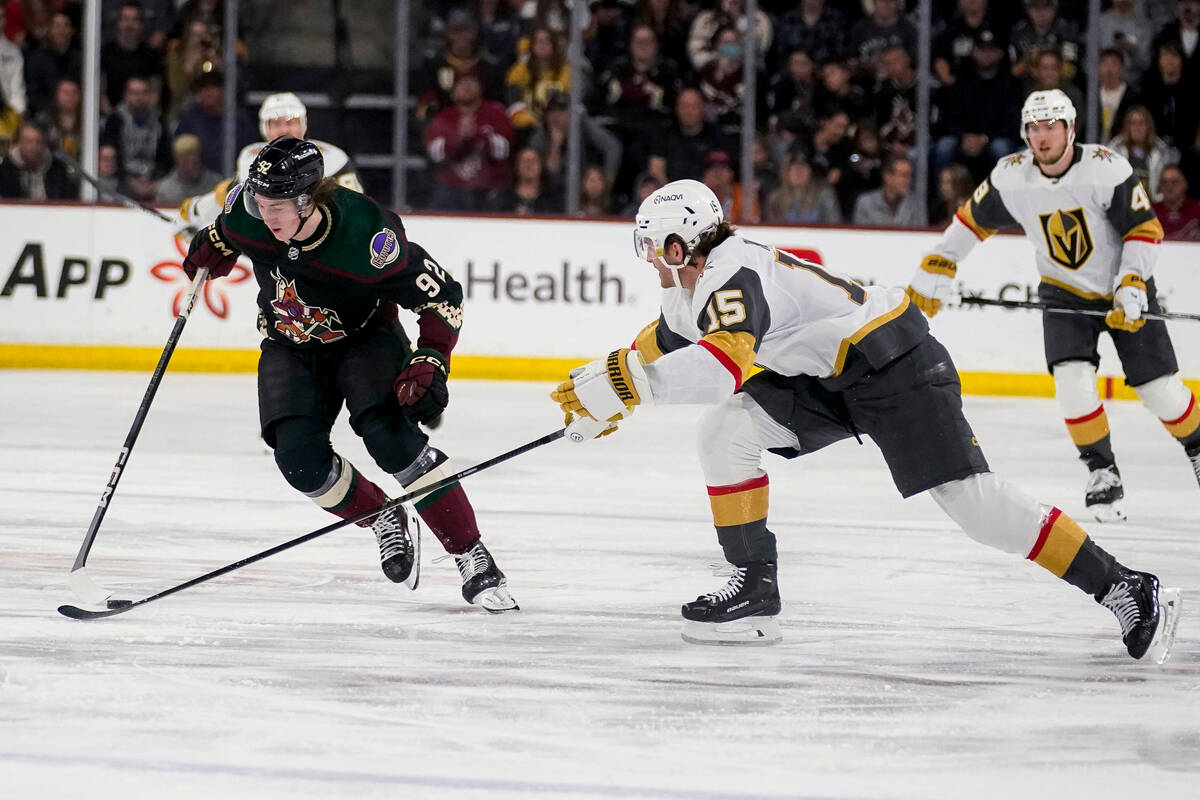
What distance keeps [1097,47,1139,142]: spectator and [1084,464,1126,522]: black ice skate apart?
3.74m

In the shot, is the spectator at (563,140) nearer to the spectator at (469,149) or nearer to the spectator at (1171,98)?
the spectator at (469,149)

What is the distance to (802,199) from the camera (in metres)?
8.66

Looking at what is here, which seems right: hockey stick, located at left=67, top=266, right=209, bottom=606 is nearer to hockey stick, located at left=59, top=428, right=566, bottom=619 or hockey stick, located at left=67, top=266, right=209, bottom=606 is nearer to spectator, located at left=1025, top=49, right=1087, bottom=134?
hockey stick, located at left=59, top=428, right=566, bottom=619

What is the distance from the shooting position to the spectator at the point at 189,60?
29.2 feet

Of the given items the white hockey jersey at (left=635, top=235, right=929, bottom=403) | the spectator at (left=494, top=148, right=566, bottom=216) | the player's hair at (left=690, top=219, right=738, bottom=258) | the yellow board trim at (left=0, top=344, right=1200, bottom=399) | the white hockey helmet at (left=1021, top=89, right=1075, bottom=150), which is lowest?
the yellow board trim at (left=0, top=344, right=1200, bottom=399)

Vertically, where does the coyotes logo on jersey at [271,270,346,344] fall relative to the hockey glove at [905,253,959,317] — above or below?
above

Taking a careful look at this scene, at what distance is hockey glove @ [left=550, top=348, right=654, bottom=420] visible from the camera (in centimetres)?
317

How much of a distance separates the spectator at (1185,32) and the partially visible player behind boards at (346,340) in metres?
6.10

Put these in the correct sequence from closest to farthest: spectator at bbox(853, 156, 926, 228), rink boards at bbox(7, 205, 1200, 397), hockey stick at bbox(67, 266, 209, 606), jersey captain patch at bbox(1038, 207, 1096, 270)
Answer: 1. hockey stick at bbox(67, 266, 209, 606)
2. jersey captain patch at bbox(1038, 207, 1096, 270)
3. rink boards at bbox(7, 205, 1200, 397)
4. spectator at bbox(853, 156, 926, 228)

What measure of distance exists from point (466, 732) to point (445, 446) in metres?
3.56

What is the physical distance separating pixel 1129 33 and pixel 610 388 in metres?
6.43

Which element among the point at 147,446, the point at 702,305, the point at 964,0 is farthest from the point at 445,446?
the point at 964,0

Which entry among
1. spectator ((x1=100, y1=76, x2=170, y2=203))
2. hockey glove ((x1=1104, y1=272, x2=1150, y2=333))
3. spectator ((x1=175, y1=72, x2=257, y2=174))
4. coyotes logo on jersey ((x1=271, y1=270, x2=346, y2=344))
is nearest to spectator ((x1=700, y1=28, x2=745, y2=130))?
spectator ((x1=175, y1=72, x2=257, y2=174))

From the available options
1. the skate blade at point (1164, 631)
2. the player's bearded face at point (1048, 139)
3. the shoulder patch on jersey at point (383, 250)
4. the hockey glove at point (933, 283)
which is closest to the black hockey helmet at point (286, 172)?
the shoulder patch on jersey at point (383, 250)
